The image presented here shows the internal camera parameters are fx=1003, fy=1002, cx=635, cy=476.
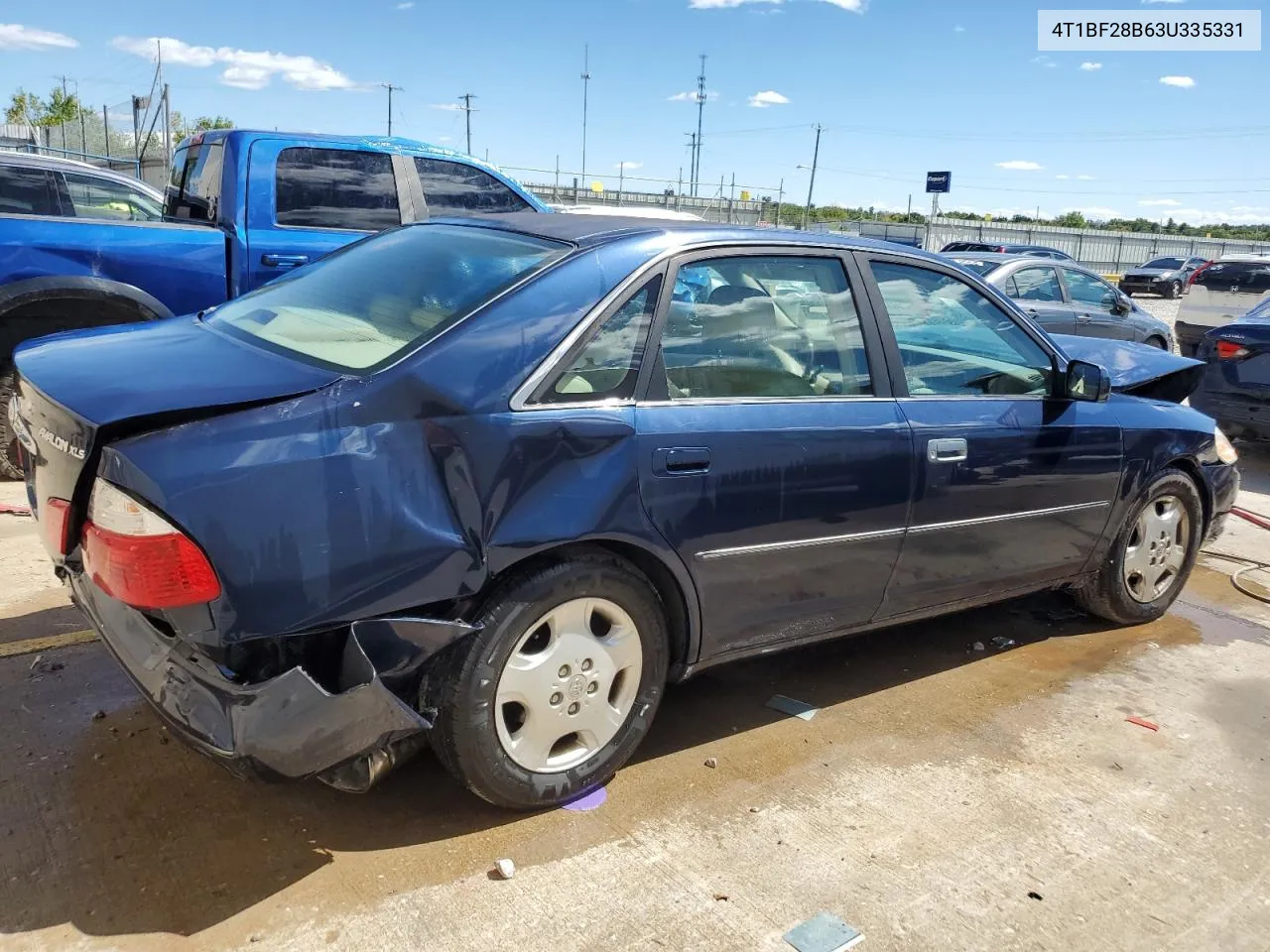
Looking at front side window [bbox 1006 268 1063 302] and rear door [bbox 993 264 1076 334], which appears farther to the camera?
front side window [bbox 1006 268 1063 302]

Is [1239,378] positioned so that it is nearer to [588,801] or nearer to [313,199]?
[313,199]

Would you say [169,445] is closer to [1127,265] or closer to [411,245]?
[411,245]

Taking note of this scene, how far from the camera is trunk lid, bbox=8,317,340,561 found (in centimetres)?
233

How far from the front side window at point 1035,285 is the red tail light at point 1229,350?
2.11m

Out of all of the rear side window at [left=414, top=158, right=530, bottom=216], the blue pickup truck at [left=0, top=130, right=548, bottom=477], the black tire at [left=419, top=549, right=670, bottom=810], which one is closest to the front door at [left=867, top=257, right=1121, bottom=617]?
the black tire at [left=419, top=549, right=670, bottom=810]

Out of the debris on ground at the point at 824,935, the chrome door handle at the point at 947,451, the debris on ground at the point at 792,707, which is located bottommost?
the debris on ground at the point at 824,935

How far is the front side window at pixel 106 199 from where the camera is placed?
24.0 feet

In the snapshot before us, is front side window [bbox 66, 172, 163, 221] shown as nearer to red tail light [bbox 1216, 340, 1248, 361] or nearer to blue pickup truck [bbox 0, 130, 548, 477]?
blue pickup truck [bbox 0, 130, 548, 477]

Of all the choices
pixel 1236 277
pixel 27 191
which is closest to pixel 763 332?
pixel 27 191

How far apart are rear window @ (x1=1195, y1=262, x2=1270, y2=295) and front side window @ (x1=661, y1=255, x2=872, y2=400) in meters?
12.7

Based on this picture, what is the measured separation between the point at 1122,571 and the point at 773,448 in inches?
92.1

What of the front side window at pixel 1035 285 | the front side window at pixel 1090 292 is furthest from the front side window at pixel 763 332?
the front side window at pixel 1090 292

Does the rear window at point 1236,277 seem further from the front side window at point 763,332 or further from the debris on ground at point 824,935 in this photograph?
the debris on ground at point 824,935

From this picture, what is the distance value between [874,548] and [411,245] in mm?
1882
